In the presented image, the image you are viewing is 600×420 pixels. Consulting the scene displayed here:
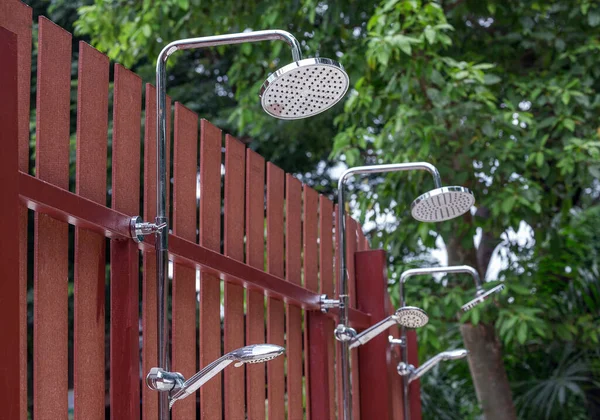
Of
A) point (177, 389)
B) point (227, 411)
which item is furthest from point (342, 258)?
point (177, 389)

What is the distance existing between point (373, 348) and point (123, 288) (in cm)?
189

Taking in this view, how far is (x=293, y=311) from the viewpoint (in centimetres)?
270

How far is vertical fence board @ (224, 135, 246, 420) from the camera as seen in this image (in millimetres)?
2227

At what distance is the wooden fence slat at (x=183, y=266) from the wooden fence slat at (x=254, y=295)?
321 mm

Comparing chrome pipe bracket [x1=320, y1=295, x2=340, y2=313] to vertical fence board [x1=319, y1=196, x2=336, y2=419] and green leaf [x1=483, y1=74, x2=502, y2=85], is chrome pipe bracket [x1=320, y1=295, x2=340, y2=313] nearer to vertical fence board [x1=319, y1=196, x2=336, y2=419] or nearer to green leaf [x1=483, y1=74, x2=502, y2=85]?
vertical fence board [x1=319, y1=196, x2=336, y2=419]

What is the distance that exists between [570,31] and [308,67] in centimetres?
424

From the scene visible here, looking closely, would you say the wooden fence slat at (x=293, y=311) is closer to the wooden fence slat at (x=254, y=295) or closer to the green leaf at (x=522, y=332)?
the wooden fence slat at (x=254, y=295)

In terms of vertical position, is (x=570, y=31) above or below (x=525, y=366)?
above

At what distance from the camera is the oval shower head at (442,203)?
2.57 m

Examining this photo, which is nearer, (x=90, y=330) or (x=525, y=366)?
(x=90, y=330)

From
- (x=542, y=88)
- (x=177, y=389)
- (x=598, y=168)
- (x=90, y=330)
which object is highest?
(x=542, y=88)

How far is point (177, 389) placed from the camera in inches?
66.4

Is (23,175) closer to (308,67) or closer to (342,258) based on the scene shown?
(308,67)

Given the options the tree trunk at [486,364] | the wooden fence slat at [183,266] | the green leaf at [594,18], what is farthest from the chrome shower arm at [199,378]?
the tree trunk at [486,364]
